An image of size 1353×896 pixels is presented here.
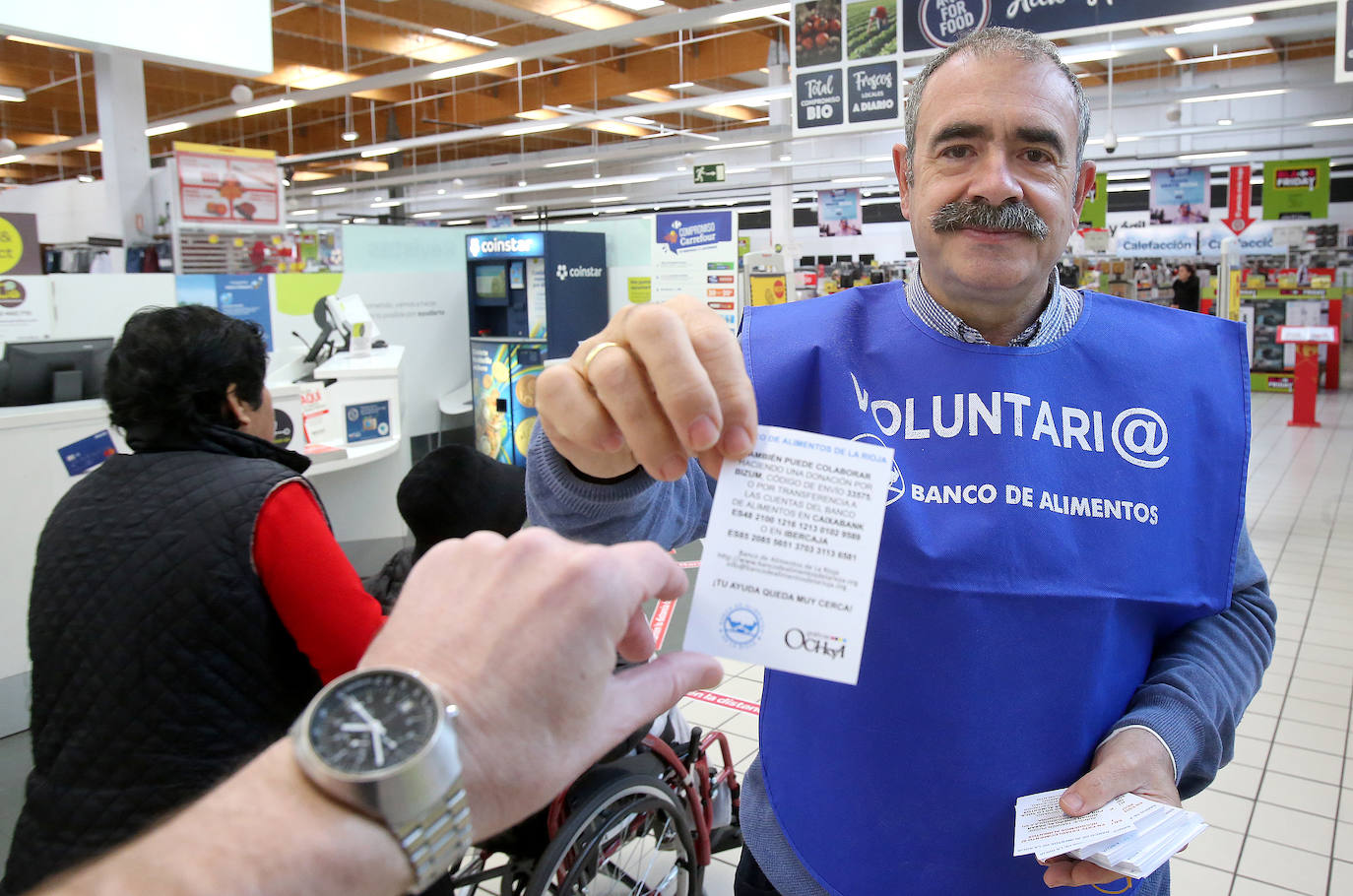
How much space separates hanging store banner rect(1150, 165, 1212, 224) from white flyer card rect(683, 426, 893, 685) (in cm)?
1780

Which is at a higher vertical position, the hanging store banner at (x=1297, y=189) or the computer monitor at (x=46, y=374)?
the hanging store banner at (x=1297, y=189)

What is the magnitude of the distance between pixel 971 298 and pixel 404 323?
858cm

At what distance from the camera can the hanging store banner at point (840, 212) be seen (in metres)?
17.8

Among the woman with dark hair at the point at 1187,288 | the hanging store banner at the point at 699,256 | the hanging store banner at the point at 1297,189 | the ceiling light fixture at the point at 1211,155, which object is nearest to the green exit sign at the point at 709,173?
the hanging store banner at the point at 699,256

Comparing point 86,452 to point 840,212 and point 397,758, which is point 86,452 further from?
point 840,212

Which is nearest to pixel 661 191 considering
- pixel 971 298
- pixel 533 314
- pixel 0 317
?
pixel 533 314

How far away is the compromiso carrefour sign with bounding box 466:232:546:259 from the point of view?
28.7 ft

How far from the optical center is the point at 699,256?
328 inches

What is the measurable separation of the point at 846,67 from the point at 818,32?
332mm

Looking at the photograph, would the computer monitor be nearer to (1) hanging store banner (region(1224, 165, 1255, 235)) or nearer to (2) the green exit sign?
(2) the green exit sign

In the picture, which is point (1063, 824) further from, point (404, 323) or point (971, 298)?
point (404, 323)

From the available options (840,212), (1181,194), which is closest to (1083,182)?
(1181,194)

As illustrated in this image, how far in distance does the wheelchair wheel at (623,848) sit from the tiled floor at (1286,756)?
0.45 metres

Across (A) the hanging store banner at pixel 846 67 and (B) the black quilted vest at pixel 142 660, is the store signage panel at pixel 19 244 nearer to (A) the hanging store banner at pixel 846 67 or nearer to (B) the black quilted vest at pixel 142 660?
(A) the hanging store banner at pixel 846 67
